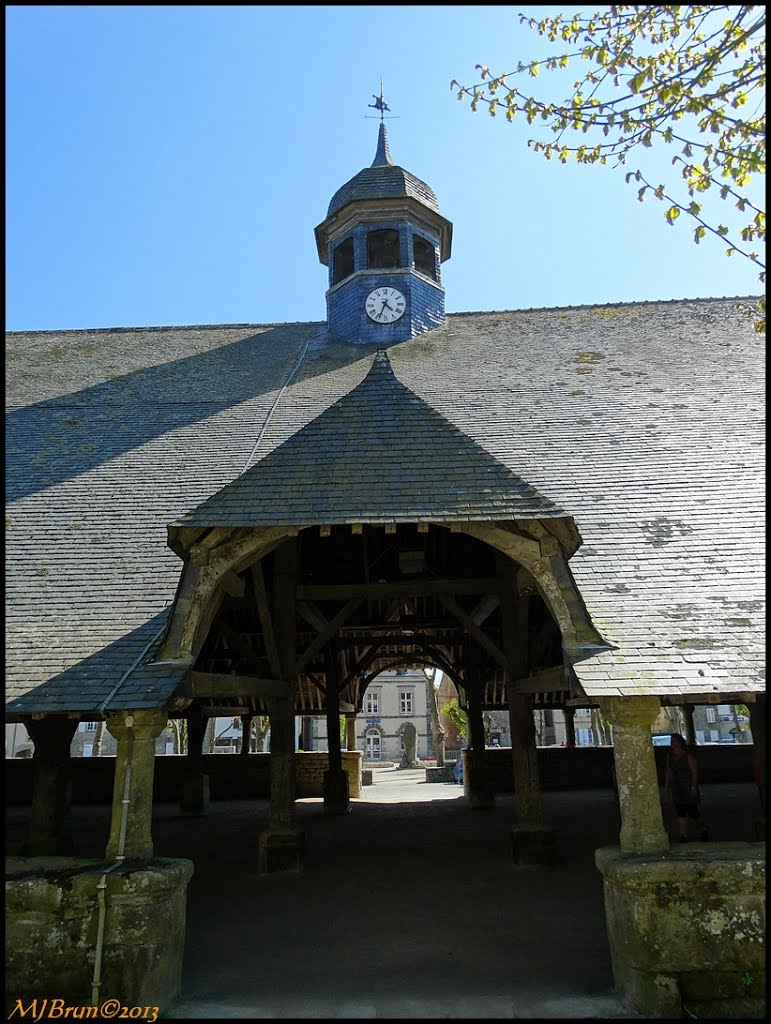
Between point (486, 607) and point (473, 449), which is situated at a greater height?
point (473, 449)

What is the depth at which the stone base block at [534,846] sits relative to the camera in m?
7.70

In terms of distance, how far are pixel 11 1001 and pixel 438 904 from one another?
3.61 meters

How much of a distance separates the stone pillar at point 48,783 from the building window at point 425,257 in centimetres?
1153

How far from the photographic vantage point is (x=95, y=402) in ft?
36.8

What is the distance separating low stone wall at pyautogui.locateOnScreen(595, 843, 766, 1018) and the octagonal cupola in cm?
1099

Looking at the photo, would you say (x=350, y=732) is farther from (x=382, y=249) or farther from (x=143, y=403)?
(x=382, y=249)

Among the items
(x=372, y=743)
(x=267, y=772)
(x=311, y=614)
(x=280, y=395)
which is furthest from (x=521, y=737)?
(x=372, y=743)

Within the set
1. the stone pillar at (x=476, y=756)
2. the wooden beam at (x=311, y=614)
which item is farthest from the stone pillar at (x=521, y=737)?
the stone pillar at (x=476, y=756)

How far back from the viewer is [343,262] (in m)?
15.7

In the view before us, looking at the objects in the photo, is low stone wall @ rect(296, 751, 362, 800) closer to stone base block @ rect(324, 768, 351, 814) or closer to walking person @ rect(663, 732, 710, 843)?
stone base block @ rect(324, 768, 351, 814)

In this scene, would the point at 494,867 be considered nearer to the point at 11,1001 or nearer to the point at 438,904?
the point at 438,904

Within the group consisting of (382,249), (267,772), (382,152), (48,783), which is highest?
(382,152)

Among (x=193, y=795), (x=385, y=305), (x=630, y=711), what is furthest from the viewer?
(x=385, y=305)

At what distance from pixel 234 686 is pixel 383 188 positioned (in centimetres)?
1225
